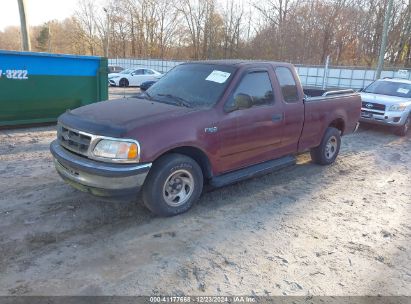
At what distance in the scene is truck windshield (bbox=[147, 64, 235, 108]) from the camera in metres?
4.69

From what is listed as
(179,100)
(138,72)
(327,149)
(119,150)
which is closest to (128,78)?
(138,72)

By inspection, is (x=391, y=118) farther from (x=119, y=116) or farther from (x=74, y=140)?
(x=74, y=140)

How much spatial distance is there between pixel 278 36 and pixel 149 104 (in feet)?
117

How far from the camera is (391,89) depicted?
11312 millimetres

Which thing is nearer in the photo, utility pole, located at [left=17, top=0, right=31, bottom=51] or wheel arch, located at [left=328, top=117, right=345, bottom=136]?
wheel arch, located at [left=328, top=117, right=345, bottom=136]

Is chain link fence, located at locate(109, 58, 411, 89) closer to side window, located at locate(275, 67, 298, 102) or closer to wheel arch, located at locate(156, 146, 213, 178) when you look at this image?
side window, located at locate(275, 67, 298, 102)

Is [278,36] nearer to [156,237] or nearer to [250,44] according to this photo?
[250,44]

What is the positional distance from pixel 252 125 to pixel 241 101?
0.43 meters

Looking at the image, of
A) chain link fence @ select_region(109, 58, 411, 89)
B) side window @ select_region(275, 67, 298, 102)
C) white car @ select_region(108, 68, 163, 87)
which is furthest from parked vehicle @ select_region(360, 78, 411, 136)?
white car @ select_region(108, 68, 163, 87)

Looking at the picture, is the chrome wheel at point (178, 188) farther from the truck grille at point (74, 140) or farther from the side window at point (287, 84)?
the side window at point (287, 84)

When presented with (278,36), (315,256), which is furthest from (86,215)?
(278,36)

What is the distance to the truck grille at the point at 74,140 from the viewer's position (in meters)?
4.00

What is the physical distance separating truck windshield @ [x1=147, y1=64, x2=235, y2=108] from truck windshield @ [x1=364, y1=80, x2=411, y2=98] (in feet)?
27.1

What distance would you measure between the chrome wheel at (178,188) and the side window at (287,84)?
2090 mm
